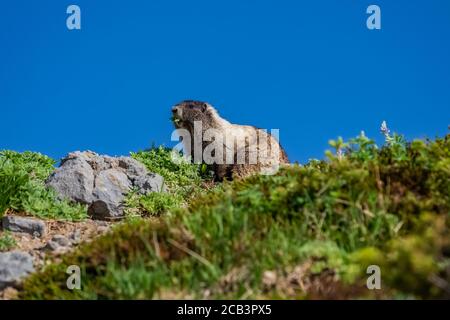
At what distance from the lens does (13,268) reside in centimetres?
741

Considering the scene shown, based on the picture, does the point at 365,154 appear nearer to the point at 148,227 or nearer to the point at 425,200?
the point at 425,200

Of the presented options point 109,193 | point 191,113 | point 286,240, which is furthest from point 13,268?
point 191,113

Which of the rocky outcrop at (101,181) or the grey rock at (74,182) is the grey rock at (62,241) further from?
the grey rock at (74,182)

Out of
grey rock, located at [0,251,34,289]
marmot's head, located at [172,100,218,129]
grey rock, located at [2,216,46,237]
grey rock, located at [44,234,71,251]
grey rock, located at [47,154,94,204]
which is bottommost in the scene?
grey rock, located at [0,251,34,289]

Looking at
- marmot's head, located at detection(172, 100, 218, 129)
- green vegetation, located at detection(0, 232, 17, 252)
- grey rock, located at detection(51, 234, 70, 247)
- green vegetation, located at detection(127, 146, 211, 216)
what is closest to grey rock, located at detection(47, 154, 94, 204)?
green vegetation, located at detection(127, 146, 211, 216)

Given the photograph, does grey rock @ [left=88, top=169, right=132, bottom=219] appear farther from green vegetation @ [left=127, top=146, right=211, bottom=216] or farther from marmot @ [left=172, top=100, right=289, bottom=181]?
marmot @ [left=172, top=100, right=289, bottom=181]

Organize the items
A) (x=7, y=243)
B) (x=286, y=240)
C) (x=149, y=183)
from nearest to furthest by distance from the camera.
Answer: (x=286, y=240), (x=7, y=243), (x=149, y=183)

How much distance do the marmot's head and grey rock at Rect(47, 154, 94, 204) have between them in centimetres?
411

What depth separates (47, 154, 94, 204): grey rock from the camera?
1254 centimetres

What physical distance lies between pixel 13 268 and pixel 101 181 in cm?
592

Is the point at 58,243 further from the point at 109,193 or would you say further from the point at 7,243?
the point at 109,193

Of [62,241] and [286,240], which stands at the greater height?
[62,241]
